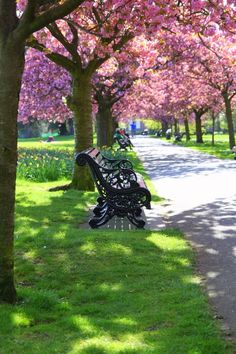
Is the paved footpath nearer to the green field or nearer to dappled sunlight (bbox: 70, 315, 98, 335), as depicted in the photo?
the green field

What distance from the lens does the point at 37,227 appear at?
8.54 meters

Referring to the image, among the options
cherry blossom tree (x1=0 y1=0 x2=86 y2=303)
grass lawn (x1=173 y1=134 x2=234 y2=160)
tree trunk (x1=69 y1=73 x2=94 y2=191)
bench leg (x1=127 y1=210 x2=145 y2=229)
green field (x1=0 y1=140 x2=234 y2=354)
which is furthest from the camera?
grass lawn (x1=173 y1=134 x2=234 y2=160)

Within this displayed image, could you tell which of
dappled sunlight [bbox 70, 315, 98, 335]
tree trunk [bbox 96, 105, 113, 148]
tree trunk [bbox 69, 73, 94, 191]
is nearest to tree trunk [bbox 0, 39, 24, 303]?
dappled sunlight [bbox 70, 315, 98, 335]

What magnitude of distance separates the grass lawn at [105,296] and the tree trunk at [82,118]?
4.80 m

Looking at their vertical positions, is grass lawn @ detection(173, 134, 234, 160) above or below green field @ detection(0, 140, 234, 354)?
above

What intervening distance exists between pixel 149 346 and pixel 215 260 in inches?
107

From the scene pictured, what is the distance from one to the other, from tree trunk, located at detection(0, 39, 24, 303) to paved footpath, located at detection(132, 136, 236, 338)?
1.99 m

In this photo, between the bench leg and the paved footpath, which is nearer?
the paved footpath

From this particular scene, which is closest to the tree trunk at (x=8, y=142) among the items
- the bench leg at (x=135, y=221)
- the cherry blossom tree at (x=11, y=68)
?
the cherry blossom tree at (x=11, y=68)

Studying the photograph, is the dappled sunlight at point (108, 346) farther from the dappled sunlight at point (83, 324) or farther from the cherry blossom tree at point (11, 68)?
the cherry blossom tree at point (11, 68)

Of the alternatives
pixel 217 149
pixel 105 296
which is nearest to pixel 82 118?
pixel 105 296

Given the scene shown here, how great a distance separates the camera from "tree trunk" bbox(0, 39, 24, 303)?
5051 millimetres

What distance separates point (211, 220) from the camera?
30.8ft

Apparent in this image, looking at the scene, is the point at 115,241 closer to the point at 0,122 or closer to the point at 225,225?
the point at 225,225
